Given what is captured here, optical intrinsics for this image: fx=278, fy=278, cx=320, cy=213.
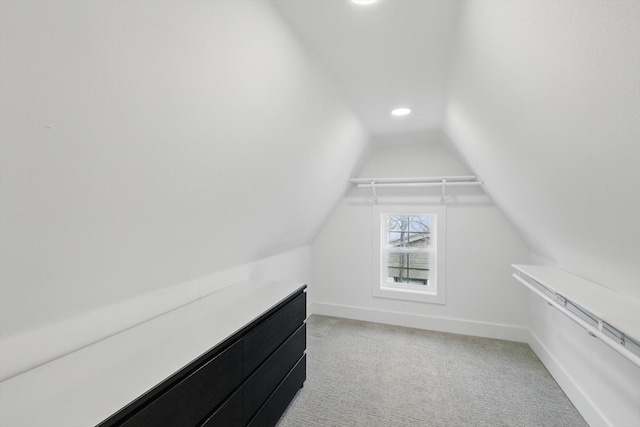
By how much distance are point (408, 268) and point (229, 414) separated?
2.92 metres

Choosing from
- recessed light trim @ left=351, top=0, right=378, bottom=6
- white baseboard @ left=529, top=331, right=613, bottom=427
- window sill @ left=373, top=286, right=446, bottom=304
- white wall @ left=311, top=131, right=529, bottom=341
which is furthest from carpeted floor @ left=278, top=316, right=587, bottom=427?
recessed light trim @ left=351, top=0, right=378, bottom=6

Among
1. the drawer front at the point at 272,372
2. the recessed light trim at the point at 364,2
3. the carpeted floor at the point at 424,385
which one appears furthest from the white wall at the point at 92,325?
the recessed light trim at the point at 364,2

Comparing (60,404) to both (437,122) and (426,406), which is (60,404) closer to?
(426,406)

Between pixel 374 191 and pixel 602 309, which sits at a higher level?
pixel 374 191

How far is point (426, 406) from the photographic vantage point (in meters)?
2.10

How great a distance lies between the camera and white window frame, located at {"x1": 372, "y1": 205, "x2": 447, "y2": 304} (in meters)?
3.41

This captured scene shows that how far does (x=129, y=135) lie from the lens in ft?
3.20

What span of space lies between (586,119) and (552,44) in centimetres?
28

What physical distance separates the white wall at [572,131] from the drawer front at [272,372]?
1862 millimetres

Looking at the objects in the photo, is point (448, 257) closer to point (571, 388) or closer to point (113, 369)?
point (571, 388)

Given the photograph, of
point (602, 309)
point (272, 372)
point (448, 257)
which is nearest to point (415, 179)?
point (448, 257)

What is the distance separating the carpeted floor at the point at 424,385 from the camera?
6.48ft

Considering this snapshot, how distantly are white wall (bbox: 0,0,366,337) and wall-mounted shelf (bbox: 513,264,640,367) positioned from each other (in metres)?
1.80

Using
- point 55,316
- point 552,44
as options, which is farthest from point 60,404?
point 552,44
